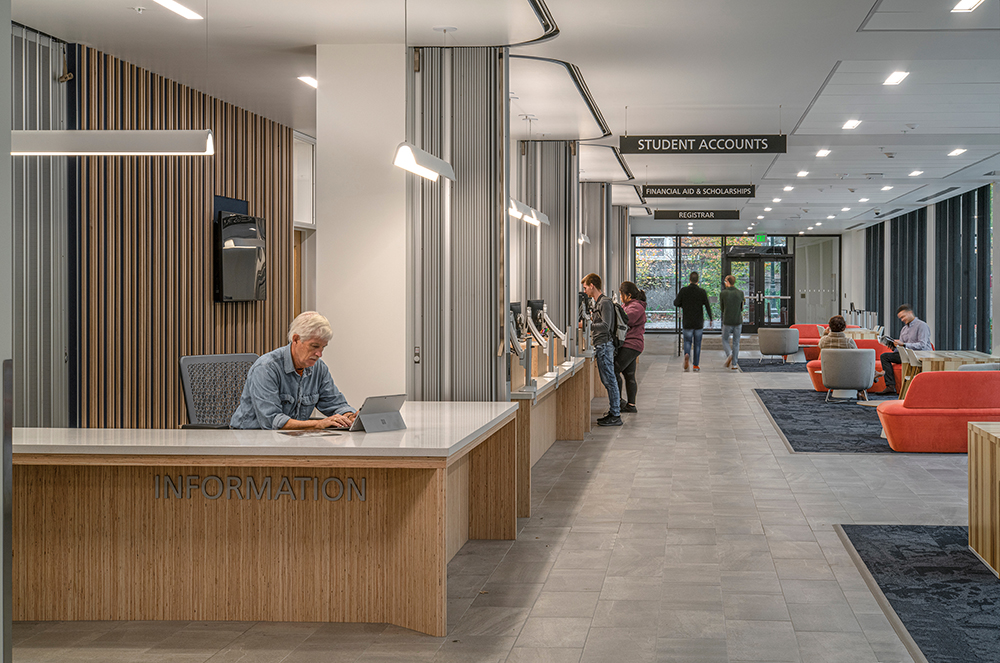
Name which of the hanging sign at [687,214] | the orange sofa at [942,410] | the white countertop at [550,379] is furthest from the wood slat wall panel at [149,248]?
the hanging sign at [687,214]

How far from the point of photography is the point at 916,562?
486 cm

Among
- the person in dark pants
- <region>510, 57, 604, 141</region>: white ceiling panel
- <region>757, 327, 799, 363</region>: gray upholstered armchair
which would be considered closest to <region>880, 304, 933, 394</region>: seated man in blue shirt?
the person in dark pants

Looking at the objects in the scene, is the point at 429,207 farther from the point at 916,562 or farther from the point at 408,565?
the point at 916,562

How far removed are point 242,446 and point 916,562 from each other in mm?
3532

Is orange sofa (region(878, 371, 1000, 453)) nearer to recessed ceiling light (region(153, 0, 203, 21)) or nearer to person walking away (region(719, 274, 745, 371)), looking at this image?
recessed ceiling light (region(153, 0, 203, 21))

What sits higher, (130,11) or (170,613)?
(130,11)

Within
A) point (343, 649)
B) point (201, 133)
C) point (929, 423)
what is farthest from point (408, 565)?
point (929, 423)

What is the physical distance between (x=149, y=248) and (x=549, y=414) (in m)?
3.96

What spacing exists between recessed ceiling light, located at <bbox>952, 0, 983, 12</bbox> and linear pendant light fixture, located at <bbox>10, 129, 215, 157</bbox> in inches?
174

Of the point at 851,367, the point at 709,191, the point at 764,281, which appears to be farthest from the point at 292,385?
the point at 764,281

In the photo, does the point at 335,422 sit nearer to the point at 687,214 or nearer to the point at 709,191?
the point at 709,191

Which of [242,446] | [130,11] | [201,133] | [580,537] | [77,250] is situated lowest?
[580,537]

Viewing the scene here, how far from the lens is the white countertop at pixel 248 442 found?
3.68 meters

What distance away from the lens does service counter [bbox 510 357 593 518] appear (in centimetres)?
609
